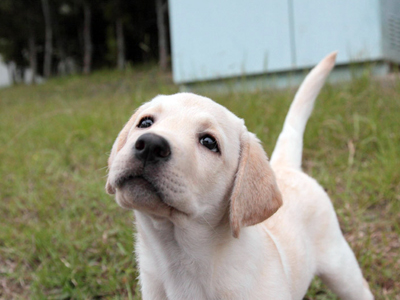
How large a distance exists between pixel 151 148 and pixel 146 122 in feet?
1.62

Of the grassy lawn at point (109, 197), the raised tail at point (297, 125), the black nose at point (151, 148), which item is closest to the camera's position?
the black nose at point (151, 148)

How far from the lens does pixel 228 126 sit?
6.97ft

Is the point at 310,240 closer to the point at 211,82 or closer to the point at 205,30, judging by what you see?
the point at 211,82

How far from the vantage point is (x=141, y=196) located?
5.47 ft

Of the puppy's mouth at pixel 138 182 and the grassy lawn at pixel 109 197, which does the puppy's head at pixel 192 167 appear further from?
the grassy lawn at pixel 109 197

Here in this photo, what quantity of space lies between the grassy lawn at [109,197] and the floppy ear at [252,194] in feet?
4.30

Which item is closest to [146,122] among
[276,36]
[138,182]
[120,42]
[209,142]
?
[209,142]

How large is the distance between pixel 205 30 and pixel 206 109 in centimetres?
610

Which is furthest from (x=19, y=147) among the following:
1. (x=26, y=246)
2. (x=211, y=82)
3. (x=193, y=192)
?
(x=193, y=192)

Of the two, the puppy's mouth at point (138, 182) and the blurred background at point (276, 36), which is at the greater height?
the blurred background at point (276, 36)

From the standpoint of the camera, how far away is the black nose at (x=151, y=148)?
1.58 metres

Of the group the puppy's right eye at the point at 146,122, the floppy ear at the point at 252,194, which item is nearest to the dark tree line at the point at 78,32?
the puppy's right eye at the point at 146,122

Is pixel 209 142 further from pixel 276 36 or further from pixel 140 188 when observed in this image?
pixel 276 36

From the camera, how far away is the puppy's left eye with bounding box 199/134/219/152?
1.95 metres
